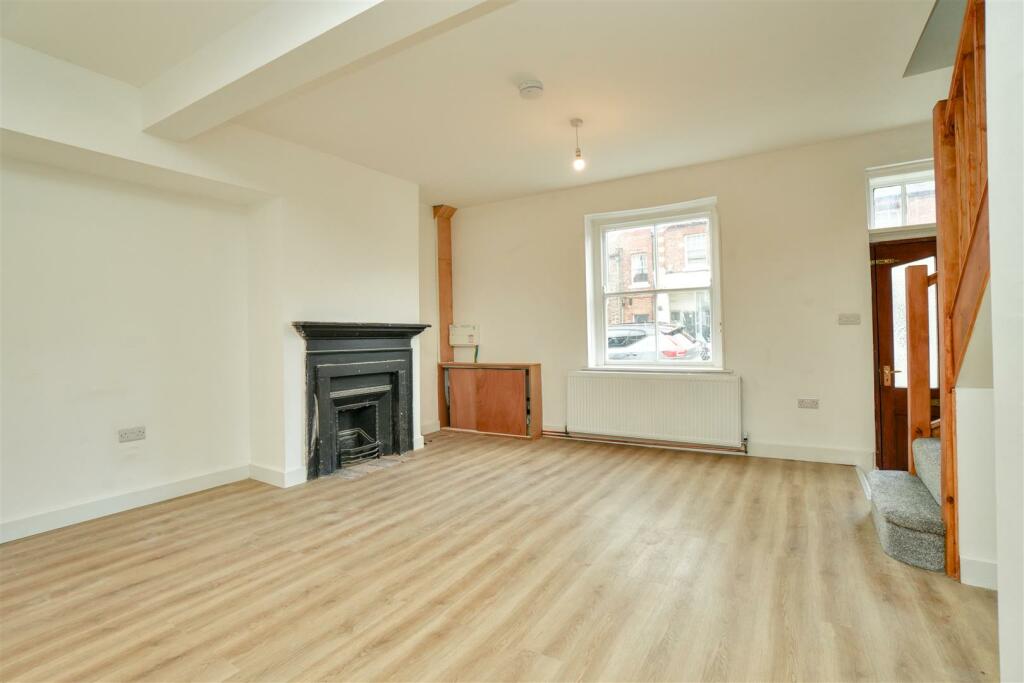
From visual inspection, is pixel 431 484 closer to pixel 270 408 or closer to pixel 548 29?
pixel 270 408

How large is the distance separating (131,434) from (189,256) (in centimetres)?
143

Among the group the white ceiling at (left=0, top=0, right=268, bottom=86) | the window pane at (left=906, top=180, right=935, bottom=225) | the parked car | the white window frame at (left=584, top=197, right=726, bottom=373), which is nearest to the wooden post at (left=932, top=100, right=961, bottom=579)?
the window pane at (left=906, top=180, right=935, bottom=225)

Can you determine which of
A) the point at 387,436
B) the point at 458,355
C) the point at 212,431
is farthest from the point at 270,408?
the point at 458,355

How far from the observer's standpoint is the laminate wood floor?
6.15 ft

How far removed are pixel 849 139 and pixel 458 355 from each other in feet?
15.5

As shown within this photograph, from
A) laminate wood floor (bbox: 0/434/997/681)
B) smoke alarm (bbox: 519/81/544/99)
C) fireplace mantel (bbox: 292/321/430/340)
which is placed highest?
smoke alarm (bbox: 519/81/544/99)

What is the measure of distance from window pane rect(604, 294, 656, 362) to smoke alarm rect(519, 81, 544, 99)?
2.75 meters

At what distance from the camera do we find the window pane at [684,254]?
526 centimetres

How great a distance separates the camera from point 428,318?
6375 millimetres

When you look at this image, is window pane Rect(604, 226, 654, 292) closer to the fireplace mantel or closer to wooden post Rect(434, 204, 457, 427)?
wooden post Rect(434, 204, 457, 427)

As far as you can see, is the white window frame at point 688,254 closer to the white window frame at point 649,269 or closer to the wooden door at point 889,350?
the white window frame at point 649,269

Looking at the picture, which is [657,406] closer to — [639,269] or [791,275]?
[639,269]

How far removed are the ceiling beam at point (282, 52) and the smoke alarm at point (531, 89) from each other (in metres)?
0.83

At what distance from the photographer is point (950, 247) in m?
2.52
